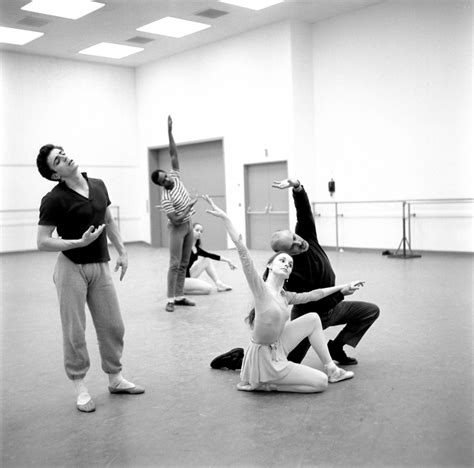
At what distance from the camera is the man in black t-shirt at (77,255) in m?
3.68

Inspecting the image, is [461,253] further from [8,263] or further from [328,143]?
[8,263]

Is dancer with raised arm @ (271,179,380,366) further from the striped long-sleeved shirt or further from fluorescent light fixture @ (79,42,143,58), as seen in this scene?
fluorescent light fixture @ (79,42,143,58)

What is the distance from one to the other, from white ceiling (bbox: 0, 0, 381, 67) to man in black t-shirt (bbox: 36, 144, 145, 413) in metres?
9.34

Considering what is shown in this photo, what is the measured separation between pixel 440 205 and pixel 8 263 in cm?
926

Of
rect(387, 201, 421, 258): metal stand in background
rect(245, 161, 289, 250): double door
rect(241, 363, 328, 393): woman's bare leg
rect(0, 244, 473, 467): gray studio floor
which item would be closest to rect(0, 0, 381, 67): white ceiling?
rect(245, 161, 289, 250): double door

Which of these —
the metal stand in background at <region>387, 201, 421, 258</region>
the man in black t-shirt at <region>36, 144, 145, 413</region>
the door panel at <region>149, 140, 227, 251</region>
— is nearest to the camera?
the man in black t-shirt at <region>36, 144, 145, 413</region>

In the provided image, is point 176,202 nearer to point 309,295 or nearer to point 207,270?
point 207,270

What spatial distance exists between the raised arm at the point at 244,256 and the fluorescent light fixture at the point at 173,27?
34.9ft

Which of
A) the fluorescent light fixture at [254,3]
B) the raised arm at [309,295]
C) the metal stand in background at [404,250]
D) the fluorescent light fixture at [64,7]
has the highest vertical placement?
the fluorescent light fixture at [64,7]

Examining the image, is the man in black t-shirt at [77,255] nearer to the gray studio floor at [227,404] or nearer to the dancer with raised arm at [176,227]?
the gray studio floor at [227,404]

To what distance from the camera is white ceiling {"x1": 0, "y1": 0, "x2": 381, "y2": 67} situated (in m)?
12.4

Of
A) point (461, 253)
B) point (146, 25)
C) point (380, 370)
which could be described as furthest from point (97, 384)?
point (146, 25)

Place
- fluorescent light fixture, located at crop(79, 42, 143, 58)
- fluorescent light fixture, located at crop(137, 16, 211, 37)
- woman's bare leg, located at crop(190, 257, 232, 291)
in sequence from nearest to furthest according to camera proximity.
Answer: woman's bare leg, located at crop(190, 257, 232, 291) < fluorescent light fixture, located at crop(137, 16, 211, 37) < fluorescent light fixture, located at crop(79, 42, 143, 58)

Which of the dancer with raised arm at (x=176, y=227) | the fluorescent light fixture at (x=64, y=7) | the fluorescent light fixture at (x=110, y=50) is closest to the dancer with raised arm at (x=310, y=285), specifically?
the dancer with raised arm at (x=176, y=227)
